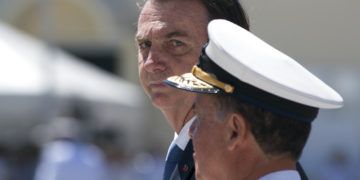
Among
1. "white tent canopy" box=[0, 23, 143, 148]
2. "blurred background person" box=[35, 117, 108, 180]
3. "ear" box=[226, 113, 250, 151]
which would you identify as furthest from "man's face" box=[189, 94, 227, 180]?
"white tent canopy" box=[0, 23, 143, 148]

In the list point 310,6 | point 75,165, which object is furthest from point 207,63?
point 310,6

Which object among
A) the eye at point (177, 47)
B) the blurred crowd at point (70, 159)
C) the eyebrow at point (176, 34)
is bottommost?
the blurred crowd at point (70, 159)

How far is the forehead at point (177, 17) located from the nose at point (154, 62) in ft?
0.21

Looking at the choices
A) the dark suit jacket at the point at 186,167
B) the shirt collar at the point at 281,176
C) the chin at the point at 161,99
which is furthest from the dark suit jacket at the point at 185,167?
the shirt collar at the point at 281,176

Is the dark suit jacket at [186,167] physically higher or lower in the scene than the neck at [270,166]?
lower

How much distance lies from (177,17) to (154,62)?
5.7 inches

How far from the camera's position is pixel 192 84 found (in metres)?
2.75

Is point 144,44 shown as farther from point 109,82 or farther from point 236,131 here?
point 109,82

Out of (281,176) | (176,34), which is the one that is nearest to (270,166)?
(281,176)

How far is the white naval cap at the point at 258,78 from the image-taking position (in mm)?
2635

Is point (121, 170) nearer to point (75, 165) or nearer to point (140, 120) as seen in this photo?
point (75, 165)

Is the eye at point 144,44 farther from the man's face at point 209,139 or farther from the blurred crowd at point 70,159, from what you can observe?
Answer: the blurred crowd at point 70,159

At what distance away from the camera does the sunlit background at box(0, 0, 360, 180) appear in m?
15.1

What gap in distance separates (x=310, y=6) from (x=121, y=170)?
28.1 ft
